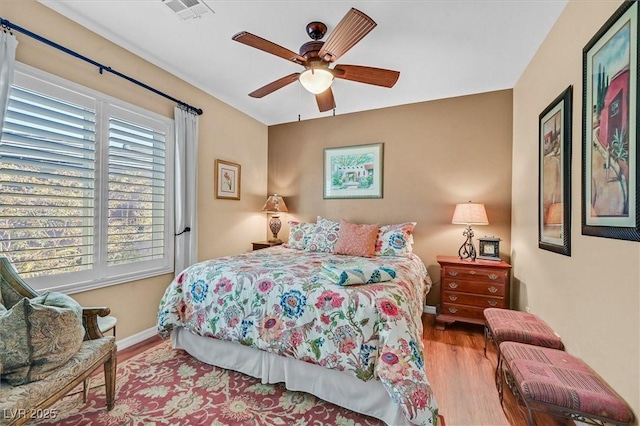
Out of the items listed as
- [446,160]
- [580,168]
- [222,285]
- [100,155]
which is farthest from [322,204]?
[580,168]

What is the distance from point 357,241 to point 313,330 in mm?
1555

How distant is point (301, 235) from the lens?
3527 mm

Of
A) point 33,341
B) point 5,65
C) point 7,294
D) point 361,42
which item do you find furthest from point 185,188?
point 361,42

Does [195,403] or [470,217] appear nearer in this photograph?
[195,403]

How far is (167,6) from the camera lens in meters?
1.98

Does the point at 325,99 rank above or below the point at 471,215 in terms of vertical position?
above

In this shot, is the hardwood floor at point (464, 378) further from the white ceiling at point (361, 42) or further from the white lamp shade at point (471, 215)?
the white ceiling at point (361, 42)

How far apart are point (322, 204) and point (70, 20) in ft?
10.3

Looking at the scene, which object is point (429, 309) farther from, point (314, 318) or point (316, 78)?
point (316, 78)

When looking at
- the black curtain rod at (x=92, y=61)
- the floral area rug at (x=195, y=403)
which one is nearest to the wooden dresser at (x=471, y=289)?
the floral area rug at (x=195, y=403)

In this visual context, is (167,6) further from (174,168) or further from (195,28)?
(174,168)

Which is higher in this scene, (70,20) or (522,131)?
(70,20)

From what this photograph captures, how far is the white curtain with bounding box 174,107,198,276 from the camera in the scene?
2.89 m

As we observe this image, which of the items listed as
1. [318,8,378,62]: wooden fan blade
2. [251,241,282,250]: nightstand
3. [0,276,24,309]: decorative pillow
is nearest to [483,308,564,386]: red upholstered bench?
[318,8,378,62]: wooden fan blade
